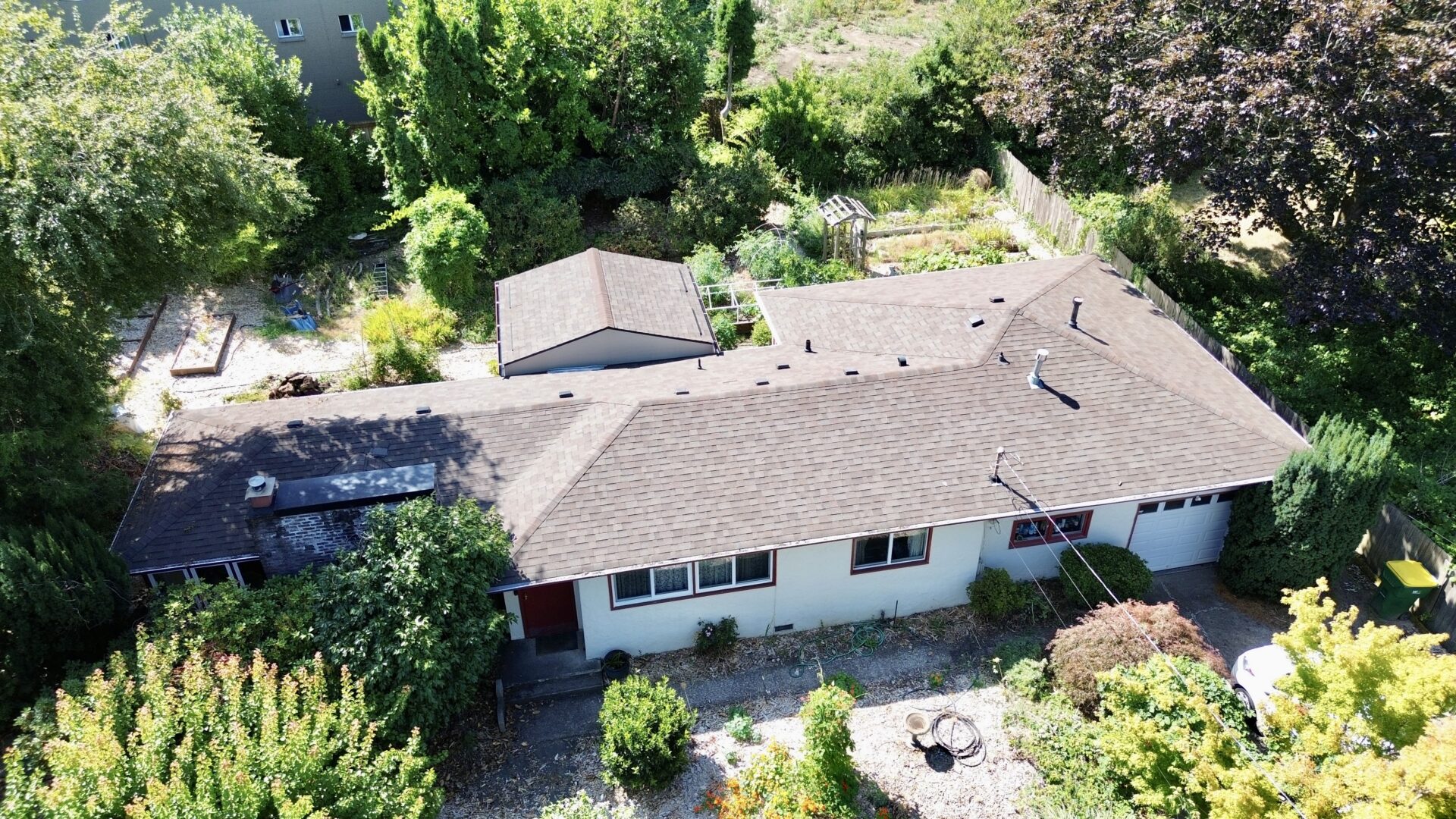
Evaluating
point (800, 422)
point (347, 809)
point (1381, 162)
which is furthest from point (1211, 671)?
point (347, 809)

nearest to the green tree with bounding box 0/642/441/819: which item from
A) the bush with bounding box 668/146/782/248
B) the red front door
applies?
the red front door

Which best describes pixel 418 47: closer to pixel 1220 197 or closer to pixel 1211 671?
pixel 1220 197

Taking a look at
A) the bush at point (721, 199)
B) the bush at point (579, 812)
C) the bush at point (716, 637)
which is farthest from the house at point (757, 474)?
the bush at point (721, 199)

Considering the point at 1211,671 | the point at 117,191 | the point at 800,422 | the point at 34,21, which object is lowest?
the point at 1211,671

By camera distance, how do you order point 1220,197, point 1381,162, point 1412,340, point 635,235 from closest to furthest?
point 1381,162 → point 1220,197 → point 1412,340 → point 635,235

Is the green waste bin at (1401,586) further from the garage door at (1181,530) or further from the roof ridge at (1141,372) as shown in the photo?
the roof ridge at (1141,372)

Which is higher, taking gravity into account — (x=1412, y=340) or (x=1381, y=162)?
(x=1381, y=162)
